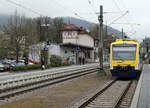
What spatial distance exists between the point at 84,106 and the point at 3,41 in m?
36.3

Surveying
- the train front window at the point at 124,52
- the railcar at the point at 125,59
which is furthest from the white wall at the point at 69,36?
the train front window at the point at 124,52

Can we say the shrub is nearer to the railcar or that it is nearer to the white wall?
the railcar

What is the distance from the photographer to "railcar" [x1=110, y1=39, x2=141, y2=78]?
70.0 feet

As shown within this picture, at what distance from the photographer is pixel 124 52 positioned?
21969 mm

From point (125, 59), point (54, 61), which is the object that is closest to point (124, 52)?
point (125, 59)

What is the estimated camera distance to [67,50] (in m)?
58.1

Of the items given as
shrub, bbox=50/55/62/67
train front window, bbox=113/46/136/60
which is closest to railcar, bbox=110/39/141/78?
train front window, bbox=113/46/136/60

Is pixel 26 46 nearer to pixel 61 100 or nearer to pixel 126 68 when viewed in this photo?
pixel 126 68

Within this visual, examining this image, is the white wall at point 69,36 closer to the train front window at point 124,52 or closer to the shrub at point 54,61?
the shrub at point 54,61

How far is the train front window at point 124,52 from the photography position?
71.1 ft

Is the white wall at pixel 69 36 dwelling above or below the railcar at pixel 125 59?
above

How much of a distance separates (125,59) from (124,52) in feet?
2.12

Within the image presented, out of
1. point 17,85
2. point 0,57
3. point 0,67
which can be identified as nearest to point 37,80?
point 17,85

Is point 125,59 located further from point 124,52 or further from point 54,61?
point 54,61
